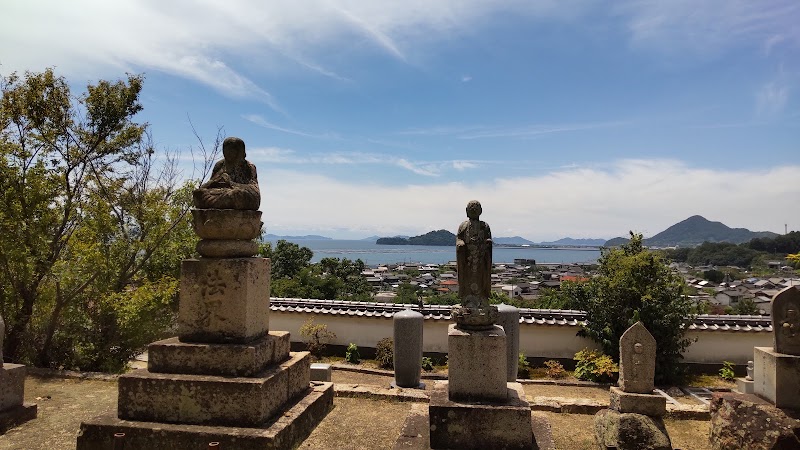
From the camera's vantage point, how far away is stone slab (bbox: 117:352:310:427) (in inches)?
201

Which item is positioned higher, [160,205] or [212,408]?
[160,205]

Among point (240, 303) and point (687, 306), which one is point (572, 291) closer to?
point (687, 306)

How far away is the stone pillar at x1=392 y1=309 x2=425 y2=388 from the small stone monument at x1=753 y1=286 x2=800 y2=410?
18.7ft

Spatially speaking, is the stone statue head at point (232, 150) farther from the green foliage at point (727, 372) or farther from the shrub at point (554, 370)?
the green foliage at point (727, 372)

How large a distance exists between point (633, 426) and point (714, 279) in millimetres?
50456

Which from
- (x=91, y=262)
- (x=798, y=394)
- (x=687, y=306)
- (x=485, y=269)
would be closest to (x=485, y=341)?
(x=485, y=269)

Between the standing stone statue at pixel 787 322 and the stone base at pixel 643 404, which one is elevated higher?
the standing stone statue at pixel 787 322

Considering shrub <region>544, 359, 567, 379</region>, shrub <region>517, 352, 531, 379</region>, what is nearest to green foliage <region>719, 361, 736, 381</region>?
shrub <region>544, 359, 567, 379</region>

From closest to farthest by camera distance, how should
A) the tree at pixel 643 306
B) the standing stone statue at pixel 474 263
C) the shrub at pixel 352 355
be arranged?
the standing stone statue at pixel 474 263 < the tree at pixel 643 306 < the shrub at pixel 352 355

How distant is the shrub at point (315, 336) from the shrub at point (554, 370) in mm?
5949

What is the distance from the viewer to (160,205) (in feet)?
34.8

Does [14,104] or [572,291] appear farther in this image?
[572,291]

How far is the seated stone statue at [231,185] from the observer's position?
5.73 meters

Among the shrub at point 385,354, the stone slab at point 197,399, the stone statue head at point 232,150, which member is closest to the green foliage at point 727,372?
the shrub at point 385,354
